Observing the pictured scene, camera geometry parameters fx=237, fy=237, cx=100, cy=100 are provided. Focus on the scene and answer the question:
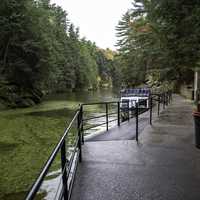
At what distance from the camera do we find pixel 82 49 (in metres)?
65.1

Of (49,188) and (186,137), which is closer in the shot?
(49,188)

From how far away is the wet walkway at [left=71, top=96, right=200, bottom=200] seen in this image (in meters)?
3.36

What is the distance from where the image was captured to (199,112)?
4961mm

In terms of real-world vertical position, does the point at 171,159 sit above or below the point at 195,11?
below

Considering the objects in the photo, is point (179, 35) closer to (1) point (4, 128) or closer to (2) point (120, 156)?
(2) point (120, 156)

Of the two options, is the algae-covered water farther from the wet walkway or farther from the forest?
the forest

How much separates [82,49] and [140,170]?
62.9 meters

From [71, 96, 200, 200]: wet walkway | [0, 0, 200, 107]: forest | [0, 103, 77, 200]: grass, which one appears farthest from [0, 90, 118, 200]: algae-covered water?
[0, 0, 200, 107]: forest

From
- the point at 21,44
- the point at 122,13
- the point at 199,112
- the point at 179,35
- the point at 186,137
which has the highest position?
the point at 122,13

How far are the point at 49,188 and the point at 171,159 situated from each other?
8.87 feet

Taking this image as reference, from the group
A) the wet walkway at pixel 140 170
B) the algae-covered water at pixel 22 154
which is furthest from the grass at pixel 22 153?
the wet walkway at pixel 140 170

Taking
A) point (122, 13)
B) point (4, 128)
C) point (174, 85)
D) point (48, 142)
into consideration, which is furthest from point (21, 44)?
point (122, 13)

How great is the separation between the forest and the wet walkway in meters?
2.89

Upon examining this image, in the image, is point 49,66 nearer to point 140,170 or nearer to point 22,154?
point 22,154
